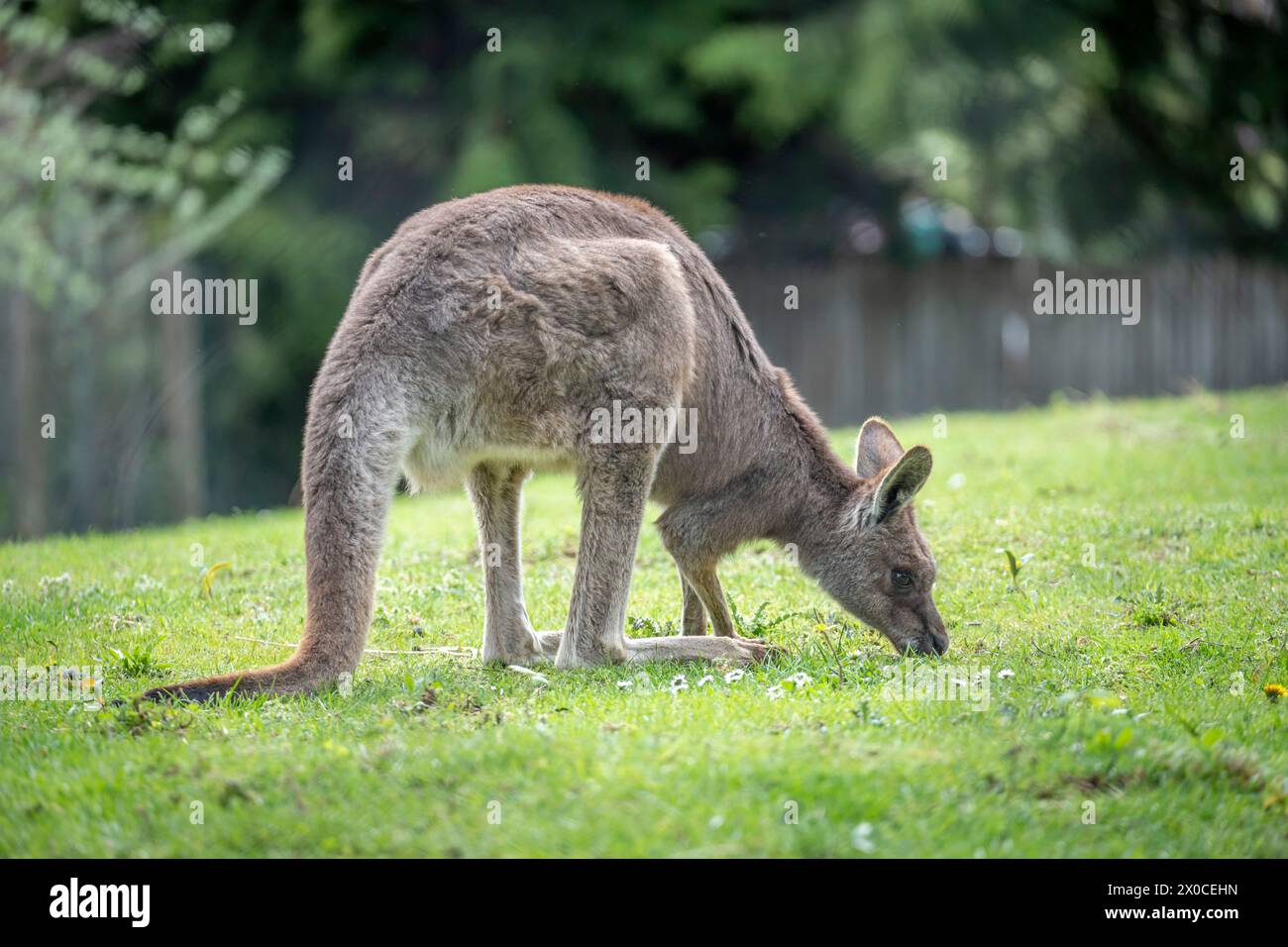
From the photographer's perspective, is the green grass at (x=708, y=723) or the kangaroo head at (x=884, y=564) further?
the kangaroo head at (x=884, y=564)

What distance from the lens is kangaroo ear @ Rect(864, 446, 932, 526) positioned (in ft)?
18.3

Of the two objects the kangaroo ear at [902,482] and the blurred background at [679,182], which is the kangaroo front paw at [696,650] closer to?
the kangaroo ear at [902,482]

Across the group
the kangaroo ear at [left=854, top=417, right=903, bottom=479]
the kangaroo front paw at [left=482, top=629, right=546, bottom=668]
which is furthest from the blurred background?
the kangaroo ear at [left=854, top=417, right=903, bottom=479]

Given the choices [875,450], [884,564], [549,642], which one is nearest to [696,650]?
[549,642]

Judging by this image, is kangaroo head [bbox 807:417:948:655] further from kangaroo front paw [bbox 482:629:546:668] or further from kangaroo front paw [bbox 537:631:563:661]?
kangaroo front paw [bbox 482:629:546:668]

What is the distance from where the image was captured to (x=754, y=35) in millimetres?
12812

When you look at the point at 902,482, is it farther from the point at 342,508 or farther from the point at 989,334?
the point at 989,334

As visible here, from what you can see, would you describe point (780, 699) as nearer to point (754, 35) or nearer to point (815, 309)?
point (754, 35)

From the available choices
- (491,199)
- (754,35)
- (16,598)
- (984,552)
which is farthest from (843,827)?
(754,35)

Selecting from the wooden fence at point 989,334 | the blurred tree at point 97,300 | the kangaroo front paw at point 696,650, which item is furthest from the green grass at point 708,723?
the wooden fence at point 989,334

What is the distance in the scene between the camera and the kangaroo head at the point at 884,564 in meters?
5.79

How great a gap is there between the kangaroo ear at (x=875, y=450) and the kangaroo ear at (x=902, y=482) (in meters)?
0.35

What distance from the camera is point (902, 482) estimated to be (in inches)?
227

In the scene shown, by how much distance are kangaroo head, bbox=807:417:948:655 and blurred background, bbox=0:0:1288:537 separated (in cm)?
603
